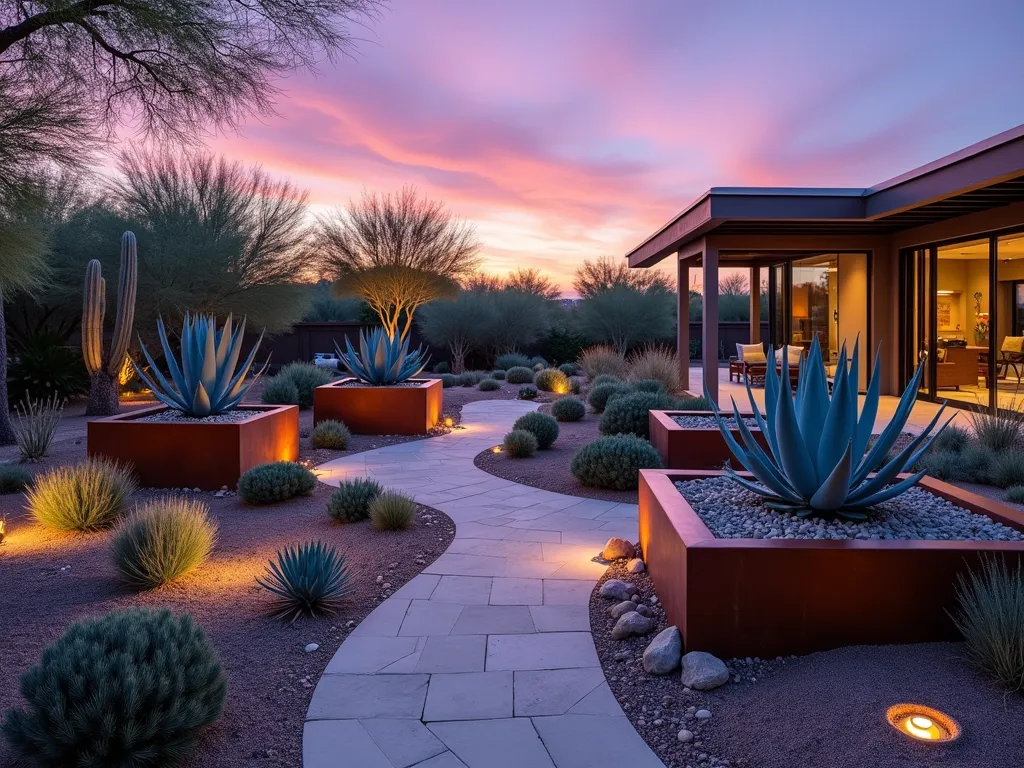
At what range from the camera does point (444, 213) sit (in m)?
23.1

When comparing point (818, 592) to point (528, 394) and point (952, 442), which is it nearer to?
point (952, 442)

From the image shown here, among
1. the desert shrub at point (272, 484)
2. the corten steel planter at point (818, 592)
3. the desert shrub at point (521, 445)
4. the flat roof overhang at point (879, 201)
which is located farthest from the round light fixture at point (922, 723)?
the flat roof overhang at point (879, 201)

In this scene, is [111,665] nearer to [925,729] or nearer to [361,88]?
[925,729]

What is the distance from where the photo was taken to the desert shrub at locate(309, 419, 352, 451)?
10172mm

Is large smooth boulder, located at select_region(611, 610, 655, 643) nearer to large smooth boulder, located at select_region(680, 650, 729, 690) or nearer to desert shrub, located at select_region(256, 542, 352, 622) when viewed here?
large smooth boulder, located at select_region(680, 650, 729, 690)

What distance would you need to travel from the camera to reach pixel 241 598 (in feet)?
14.1

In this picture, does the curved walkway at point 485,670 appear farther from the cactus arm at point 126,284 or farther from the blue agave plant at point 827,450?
the cactus arm at point 126,284

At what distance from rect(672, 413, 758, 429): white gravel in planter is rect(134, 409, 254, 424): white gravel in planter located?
5.05 meters

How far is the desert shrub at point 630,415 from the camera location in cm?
959

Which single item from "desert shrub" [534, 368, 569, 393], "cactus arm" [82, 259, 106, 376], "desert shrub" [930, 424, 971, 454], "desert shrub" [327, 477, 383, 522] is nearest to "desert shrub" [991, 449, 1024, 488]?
"desert shrub" [930, 424, 971, 454]

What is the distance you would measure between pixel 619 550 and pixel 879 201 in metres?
8.96

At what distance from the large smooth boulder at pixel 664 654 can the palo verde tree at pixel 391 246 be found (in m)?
19.9

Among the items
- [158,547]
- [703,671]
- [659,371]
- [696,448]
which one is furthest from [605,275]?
[703,671]

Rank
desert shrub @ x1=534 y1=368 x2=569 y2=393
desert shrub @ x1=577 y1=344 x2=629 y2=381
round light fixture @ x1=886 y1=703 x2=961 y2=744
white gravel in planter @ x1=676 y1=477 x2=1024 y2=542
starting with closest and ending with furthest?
round light fixture @ x1=886 y1=703 x2=961 y2=744
white gravel in planter @ x1=676 y1=477 x2=1024 y2=542
desert shrub @ x1=577 y1=344 x2=629 y2=381
desert shrub @ x1=534 y1=368 x2=569 y2=393
